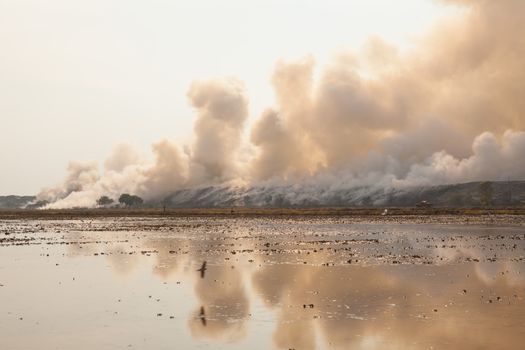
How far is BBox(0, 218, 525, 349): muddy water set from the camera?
1045 inches

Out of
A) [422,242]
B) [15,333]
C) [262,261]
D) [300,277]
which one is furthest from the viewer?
[422,242]

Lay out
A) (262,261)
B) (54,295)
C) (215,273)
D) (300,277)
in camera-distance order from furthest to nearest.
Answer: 1. (262,261)
2. (215,273)
3. (300,277)
4. (54,295)

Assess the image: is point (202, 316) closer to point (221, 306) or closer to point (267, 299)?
point (221, 306)

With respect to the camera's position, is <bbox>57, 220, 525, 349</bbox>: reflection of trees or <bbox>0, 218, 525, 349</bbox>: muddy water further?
<bbox>57, 220, 525, 349</bbox>: reflection of trees

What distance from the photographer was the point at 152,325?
29484 millimetres

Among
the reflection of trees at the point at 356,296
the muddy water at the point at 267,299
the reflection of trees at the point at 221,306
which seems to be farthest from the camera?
the reflection of trees at the point at 221,306

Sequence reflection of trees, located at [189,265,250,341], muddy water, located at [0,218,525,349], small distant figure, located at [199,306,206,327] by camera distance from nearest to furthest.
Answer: muddy water, located at [0,218,525,349]
reflection of trees, located at [189,265,250,341]
small distant figure, located at [199,306,206,327]

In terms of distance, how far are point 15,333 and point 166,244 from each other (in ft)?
164

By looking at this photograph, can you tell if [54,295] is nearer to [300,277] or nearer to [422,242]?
[300,277]

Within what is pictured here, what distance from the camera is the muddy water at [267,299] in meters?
26.5

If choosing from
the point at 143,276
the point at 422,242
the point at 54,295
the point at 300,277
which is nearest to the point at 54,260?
the point at 143,276

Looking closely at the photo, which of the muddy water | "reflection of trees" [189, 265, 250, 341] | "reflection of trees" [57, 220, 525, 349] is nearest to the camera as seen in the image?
the muddy water

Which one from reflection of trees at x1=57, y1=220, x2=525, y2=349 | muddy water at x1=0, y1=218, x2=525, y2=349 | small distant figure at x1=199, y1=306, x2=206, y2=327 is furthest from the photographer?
small distant figure at x1=199, y1=306, x2=206, y2=327

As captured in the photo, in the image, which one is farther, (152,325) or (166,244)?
(166,244)
